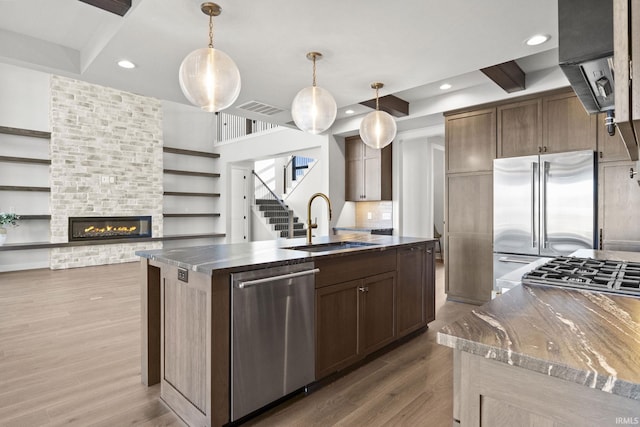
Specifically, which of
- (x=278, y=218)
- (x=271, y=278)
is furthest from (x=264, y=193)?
(x=271, y=278)

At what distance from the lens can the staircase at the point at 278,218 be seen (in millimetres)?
8844

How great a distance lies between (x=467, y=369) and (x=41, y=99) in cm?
863

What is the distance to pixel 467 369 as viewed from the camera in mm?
911

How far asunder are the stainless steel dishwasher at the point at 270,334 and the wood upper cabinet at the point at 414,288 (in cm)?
114

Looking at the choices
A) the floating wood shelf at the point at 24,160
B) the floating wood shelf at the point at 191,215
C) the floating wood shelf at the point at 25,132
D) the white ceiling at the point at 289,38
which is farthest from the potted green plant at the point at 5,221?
the white ceiling at the point at 289,38

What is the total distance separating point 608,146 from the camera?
3488 millimetres

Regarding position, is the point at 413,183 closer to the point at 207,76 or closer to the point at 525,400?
the point at 207,76

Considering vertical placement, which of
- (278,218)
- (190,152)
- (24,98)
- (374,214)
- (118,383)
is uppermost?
(24,98)

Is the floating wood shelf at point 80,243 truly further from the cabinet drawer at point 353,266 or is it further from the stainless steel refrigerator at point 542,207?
the stainless steel refrigerator at point 542,207

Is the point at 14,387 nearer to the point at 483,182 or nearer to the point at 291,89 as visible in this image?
the point at 291,89

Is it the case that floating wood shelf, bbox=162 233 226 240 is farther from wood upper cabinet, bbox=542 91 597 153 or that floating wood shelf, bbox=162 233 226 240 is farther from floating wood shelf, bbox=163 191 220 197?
wood upper cabinet, bbox=542 91 597 153

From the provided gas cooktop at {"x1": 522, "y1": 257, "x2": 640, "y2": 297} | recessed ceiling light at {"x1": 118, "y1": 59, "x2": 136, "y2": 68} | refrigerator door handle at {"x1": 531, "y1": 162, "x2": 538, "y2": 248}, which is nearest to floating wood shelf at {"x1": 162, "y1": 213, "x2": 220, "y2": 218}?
recessed ceiling light at {"x1": 118, "y1": 59, "x2": 136, "y2": 68}

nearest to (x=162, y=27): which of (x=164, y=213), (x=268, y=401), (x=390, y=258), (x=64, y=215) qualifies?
(x=390, y=258)

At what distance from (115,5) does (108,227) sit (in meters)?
6.18
